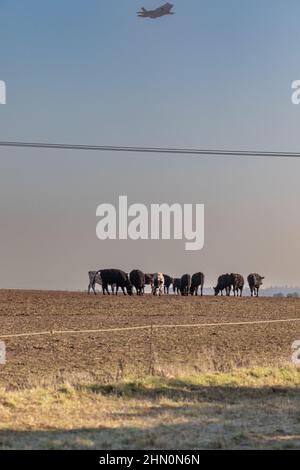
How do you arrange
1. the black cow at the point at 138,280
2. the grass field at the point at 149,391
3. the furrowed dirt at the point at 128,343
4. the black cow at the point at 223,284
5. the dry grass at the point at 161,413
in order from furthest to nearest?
the black cow at the point at 223,284 < the black cow at the point at 138,280 < the furrowed dirt at the point at 128,343 < the grass field at the point at 149,391 < the dry grass at the point at 161,413

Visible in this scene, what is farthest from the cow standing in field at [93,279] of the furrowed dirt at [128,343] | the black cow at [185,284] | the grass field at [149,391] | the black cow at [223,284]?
the grass field at [149,391]

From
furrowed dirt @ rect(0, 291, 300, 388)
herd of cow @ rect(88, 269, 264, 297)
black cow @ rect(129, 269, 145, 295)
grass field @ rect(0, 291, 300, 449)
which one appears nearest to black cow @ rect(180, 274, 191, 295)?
herd of cow @ rect(88, 269, 264, 297)

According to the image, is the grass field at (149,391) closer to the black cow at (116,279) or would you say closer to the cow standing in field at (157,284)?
the black cow at (116,279)

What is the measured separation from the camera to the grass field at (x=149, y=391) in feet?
34.5

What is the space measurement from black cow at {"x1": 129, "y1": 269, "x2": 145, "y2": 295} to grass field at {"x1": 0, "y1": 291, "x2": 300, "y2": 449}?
1416 inches

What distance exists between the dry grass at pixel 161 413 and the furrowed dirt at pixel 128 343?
4.26 feet

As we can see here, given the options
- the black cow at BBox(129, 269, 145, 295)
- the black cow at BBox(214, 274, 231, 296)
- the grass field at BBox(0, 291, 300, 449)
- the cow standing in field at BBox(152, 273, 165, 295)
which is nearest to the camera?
→ the grass field at BBox(0, 291, 300, 449)

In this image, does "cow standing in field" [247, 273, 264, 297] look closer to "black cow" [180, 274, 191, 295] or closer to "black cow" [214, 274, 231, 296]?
"black cow" [214, 274, 231, 296]

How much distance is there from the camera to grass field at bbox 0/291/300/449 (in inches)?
414

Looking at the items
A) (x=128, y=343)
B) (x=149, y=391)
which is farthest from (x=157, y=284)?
(x=149, y=391)

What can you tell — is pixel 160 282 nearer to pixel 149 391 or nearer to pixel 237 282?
pixel 237 282

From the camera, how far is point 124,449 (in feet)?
31.8

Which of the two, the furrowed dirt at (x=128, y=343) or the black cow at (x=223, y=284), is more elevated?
the black cow at (x=223, y=284)
